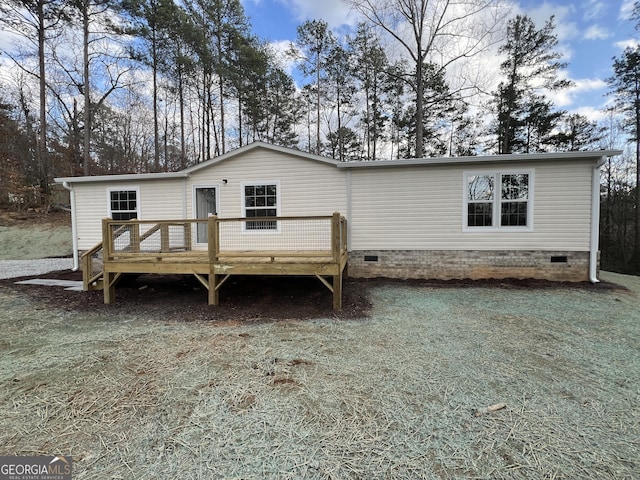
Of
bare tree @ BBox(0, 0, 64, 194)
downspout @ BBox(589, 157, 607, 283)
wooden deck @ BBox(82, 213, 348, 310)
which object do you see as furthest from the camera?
bare tree @ BBox(0, 0, 64, 194)

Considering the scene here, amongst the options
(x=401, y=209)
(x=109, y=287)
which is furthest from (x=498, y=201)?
(x=109, y=287)

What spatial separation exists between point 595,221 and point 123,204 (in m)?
12.0

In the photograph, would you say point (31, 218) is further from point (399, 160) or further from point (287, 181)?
point (399, 160)

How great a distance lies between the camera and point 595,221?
641 centimetres

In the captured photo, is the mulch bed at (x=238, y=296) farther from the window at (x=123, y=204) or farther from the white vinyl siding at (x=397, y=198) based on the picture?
the window at (x=123, y=204)

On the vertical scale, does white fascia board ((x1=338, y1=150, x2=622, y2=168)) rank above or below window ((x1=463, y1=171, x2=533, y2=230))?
above

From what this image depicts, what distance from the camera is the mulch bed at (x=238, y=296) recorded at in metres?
4.87

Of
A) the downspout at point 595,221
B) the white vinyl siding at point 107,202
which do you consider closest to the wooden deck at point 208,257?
the white vinyl siding at point 107,202

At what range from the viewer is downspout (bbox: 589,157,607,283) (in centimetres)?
635

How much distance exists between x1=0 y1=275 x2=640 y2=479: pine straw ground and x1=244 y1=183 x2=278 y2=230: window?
3.52m

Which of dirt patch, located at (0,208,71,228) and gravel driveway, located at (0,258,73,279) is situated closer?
gravel driveway, located at (0,258,73,279)

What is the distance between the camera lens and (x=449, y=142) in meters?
16.4

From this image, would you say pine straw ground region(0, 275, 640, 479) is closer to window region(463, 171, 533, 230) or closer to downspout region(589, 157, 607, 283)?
downspout region(589, 157, 607, 283)

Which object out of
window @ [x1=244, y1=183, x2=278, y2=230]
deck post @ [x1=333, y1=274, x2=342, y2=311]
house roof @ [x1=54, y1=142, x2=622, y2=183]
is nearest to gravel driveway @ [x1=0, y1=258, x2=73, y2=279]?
house roof @ [x1=54, y1=142, x2=622, y2=183]
